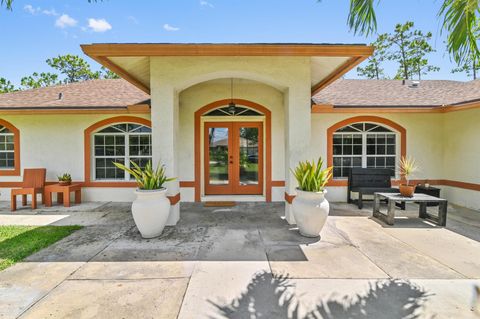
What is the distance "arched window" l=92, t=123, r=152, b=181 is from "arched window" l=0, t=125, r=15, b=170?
9.23 ft

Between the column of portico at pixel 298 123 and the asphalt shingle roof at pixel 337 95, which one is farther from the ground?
the asphalt shingle roof at pixel 337 95

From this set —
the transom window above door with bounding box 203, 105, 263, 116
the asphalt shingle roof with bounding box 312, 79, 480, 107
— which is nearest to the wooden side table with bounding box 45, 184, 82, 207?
the transom window above door with bounding box 203, 105, 263, 116

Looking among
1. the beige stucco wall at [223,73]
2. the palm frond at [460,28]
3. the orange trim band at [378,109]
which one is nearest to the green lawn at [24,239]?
the beige stucco wall at [223,73]

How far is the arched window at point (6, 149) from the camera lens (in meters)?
8.67

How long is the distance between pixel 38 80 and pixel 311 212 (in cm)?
3637

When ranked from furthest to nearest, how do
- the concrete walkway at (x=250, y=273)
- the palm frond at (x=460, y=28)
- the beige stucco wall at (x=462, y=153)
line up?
the beige stucco wall at (x=462, y=153) → the palm frond at (x=460, y=28) → the concrete walkway at (x=250, y=273)

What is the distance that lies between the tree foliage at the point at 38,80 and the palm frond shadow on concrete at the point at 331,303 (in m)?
35.6

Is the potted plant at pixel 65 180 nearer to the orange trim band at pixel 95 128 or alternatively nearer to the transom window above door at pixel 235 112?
the orange trim band at pixel 95 128

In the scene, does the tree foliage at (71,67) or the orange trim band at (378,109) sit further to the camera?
the tree foliage at (71,67)

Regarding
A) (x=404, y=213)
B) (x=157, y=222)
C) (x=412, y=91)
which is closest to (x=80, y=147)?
(x=157, y=222)

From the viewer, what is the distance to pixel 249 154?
8719 mm

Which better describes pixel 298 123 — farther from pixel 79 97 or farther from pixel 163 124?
pixel 79 97

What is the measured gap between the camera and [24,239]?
16.0ft

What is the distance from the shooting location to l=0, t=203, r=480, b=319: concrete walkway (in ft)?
9.26
